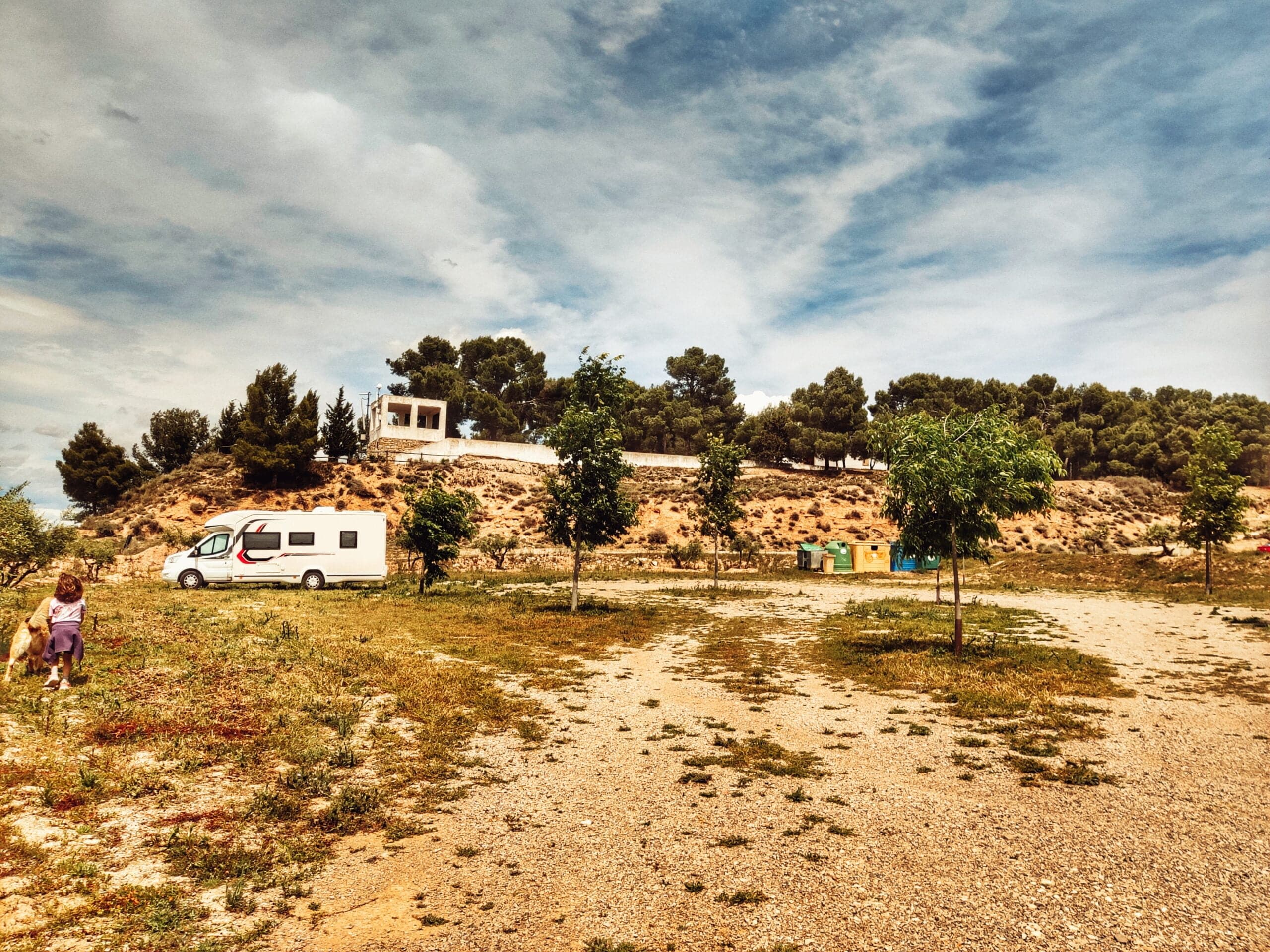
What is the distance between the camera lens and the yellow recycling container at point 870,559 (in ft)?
148

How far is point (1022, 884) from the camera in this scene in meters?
5.71

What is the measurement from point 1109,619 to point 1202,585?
53.1ft

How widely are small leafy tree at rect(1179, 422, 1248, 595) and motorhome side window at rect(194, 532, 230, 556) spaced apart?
137 ft

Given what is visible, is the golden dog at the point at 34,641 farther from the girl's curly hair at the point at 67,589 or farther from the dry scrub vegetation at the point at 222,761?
the dry scrub vegetation at the point at 222,761

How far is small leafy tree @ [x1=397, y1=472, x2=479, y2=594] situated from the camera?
2592 cm

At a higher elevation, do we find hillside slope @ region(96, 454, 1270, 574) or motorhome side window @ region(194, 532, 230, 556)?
hillside slope @ region(96, 454, 1270, 574)

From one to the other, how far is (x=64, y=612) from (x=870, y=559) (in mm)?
42972

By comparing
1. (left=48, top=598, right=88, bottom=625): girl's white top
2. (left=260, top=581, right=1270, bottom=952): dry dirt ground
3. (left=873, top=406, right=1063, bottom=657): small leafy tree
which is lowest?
(left=260, top=581, right=1270, bottom=952): dry dirt ground

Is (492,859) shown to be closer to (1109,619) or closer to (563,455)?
(563,455)

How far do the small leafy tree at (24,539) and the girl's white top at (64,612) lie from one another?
606 centimetres

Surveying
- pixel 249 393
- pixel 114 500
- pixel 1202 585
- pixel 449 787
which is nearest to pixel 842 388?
pixel 1202 585

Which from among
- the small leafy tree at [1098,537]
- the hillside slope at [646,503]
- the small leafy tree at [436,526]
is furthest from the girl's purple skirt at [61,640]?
the small leafy tree at [1098,537]

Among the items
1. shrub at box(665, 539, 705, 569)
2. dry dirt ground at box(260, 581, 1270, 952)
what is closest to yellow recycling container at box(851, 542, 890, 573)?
shrub at box(665, 539, 705, 569)

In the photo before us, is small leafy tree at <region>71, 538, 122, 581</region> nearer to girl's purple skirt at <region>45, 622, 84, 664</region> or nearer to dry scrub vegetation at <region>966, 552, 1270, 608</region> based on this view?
girl's purple skirt at <region>45, 622, 84, 664</region>
